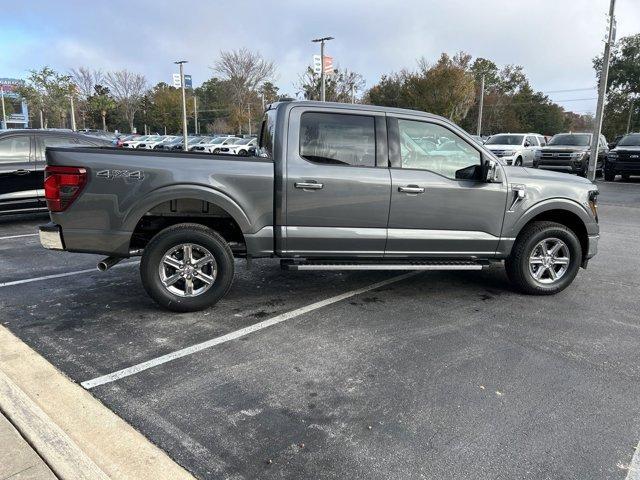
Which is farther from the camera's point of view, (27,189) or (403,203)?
(27,189)

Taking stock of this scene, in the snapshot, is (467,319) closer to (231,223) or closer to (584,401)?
(584,401)

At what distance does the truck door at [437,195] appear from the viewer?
196 inches

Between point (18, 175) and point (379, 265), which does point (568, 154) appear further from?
point (18, 175)

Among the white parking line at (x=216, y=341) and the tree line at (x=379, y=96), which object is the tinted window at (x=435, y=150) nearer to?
the white parking line at (x=216, y=341)

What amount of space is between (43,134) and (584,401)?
9364 mm

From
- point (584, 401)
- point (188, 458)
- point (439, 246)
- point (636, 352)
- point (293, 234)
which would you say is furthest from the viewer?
point (439, 246)

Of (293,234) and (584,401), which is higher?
(293,234)

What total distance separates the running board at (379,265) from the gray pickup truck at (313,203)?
15 millimetres

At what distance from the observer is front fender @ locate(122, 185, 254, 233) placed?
448 cm

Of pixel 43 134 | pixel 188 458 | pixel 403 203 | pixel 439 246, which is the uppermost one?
pixel 43 134

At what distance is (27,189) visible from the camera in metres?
8.80

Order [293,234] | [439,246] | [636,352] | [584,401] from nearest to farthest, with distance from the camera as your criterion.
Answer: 1. [584,401]
2. [636,352]
3. [293,234]
4. [439,246]

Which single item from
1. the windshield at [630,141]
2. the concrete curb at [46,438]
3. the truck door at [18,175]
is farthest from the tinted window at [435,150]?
the windshield at [630,141]

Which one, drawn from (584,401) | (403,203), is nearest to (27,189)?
(403,203)
